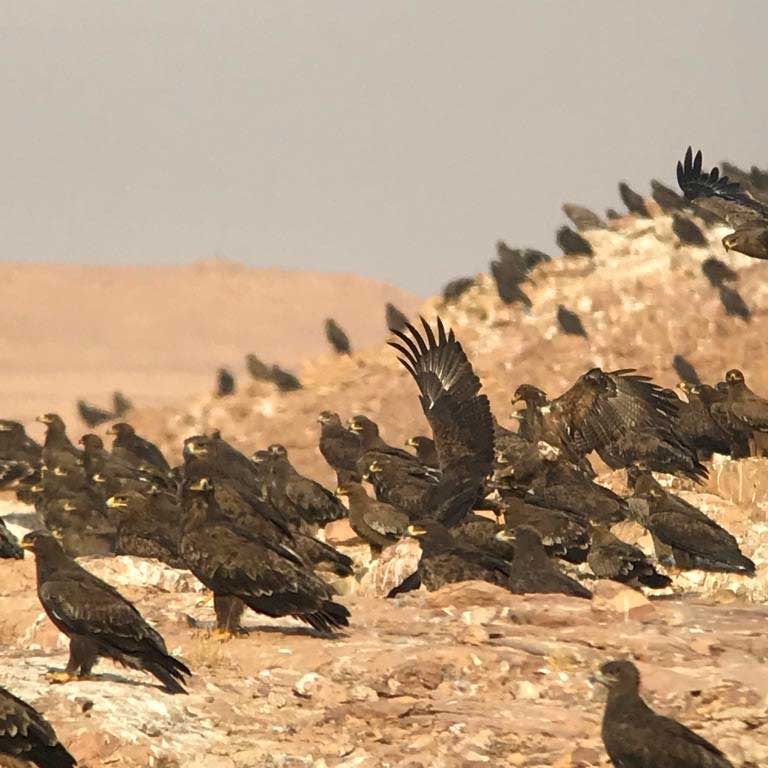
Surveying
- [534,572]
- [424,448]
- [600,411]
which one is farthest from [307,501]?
[534,572]

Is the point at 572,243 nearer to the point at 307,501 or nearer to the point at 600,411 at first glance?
the point at 307,501

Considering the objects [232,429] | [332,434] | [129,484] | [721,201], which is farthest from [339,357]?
[721,201]

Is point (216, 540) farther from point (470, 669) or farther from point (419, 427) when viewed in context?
point (419, 427)

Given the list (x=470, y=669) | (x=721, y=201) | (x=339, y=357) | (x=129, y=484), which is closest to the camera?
(x=470, y=669)

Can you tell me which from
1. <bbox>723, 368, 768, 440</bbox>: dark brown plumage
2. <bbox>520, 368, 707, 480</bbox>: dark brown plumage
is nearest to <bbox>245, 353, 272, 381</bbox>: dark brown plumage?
<bbox>723, 368, 768, 440</bbox>: dark brown plumage

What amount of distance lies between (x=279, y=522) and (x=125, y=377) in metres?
83.8

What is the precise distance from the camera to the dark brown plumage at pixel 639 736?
449 inches

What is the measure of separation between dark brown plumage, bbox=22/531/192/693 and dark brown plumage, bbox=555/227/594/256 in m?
37.8

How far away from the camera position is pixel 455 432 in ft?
62.9

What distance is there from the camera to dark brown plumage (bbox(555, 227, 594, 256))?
5081cm

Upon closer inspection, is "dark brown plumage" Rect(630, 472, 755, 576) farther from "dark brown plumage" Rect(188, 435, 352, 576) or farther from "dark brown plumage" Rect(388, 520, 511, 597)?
"dark brown plumage" Rect(188, 435, 352, 576)

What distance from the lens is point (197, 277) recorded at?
129 meters

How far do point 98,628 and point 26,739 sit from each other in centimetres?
215

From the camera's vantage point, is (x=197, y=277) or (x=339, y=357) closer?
(x=339, y=357)
